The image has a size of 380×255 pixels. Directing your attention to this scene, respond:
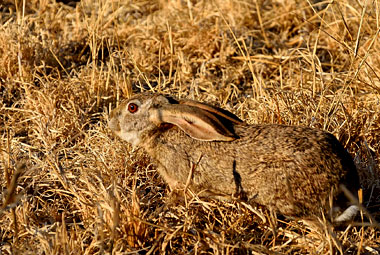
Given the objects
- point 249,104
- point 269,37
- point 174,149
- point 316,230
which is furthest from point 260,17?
point 316,230

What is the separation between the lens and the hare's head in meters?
3.97

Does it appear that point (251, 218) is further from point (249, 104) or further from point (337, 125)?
point (249, 104)

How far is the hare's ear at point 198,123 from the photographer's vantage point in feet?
12.9

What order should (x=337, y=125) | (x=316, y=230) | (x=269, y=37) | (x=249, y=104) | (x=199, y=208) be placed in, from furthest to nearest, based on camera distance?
1. (x=269, y=37)
2. (x=249, y=104)
3. (x=337, y=125)
4. (x=199, y=208)
5. (x=316, y=230)

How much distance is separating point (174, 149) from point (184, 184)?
25 centimetres

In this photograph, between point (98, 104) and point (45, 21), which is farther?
point (45, 21)

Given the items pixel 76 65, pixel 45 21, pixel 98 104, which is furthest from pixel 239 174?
pixel 45 21

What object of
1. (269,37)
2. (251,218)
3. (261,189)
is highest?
(269,37)

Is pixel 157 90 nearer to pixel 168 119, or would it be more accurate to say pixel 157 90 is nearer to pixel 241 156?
pixel 168 119

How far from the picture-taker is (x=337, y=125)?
4711 millimetres

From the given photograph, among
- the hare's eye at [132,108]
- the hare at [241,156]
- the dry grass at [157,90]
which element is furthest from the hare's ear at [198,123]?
the dry grass at [157,90]

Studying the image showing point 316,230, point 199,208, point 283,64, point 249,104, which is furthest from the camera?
point 283,64

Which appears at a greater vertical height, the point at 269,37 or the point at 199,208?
the point at 269,37

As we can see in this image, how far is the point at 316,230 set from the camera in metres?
3.77
